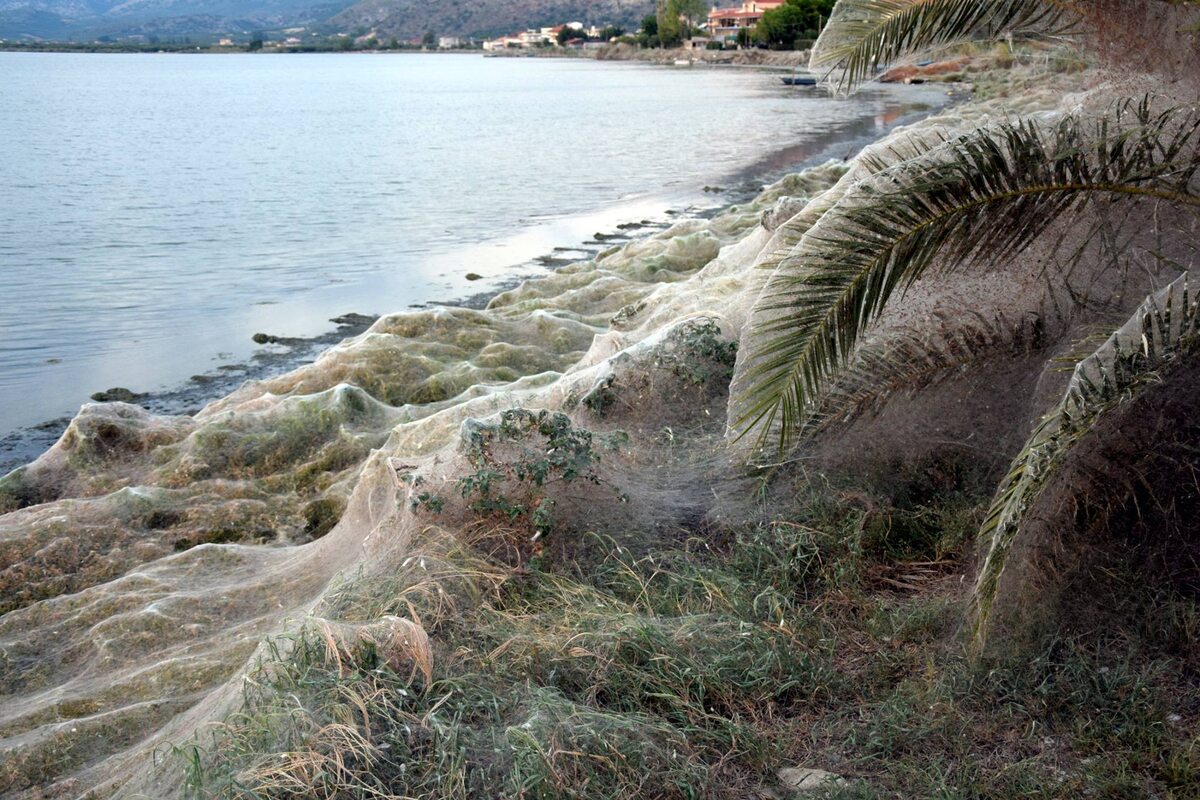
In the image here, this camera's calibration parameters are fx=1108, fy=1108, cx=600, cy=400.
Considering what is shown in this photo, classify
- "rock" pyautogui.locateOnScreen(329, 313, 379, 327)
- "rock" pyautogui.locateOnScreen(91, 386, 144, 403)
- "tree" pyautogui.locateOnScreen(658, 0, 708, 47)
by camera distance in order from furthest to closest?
"tree" pyautogui.locateOnScreen(658, 0, 708, 47)
"rock" pyautogui.locateOnScreen(329, 313, 379, 327)
"rock" pyautogui.locateOnScreen(91, 386, 144, 403)

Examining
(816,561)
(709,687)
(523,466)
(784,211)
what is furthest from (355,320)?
(709,687)

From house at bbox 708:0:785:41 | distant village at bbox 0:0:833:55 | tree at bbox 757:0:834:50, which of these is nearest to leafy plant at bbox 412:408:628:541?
distant village at bbox 0:0:833:55

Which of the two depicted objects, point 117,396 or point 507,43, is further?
point 507,43

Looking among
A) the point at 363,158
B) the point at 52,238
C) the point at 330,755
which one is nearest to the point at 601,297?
the point at 330,755

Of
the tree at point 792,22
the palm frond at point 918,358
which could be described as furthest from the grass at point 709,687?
the tree at point 792,22

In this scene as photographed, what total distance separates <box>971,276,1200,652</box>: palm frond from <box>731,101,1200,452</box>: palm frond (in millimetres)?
581

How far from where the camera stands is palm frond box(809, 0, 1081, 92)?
5.22 metres

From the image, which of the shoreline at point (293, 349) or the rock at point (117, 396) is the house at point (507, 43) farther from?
the rock at point (117, 396)

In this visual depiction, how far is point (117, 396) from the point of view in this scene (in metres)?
11.9

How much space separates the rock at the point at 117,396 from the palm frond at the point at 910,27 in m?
8.53

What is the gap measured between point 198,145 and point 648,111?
22190 millimetres

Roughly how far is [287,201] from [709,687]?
24.6 metres

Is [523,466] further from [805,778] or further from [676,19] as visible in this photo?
Answer: [676,19]

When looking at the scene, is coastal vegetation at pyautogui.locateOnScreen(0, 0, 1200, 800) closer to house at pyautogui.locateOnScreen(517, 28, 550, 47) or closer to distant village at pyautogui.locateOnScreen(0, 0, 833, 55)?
distant village at pyautogui.locateOnScreen(0, 0, 833, 55)
